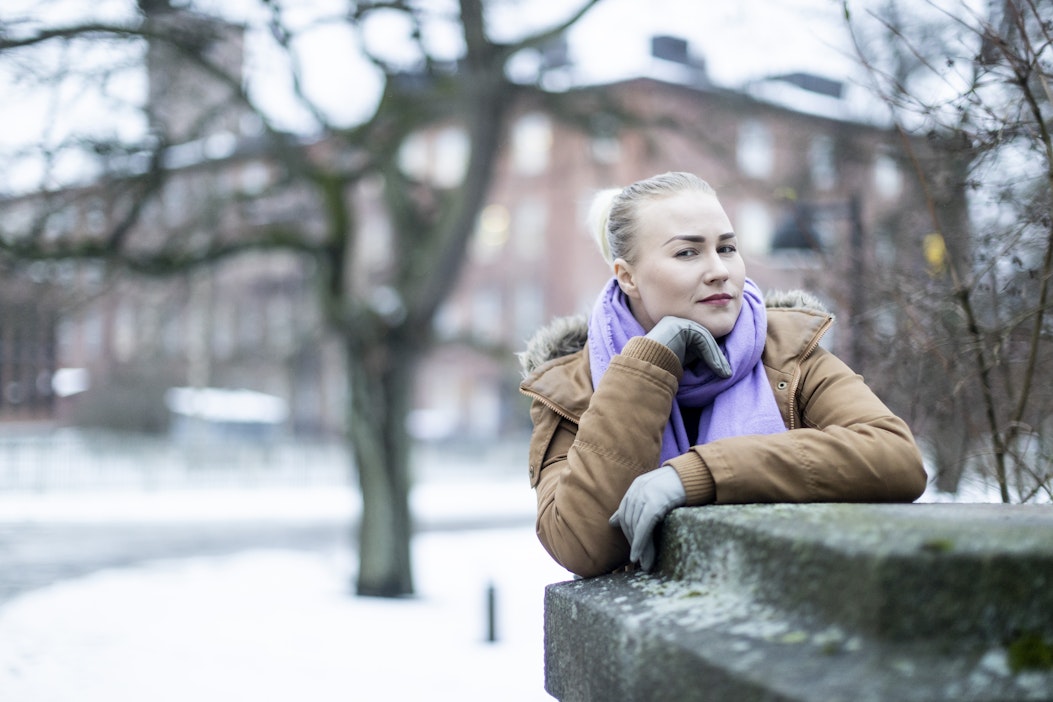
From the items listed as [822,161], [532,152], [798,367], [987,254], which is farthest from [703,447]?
[532,152]

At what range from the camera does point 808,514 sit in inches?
74.2

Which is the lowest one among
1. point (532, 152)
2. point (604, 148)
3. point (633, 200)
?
point (633, 200)

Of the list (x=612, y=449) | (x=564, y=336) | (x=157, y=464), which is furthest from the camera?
(x=157, y=464)

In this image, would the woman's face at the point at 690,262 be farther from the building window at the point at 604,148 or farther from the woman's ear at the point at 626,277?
the building window at the point at 604,148

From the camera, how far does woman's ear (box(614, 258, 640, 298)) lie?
2553 mm

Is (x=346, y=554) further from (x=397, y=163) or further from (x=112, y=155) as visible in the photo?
(x=112, y=155)

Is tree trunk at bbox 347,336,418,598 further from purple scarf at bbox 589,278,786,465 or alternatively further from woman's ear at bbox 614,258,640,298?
purple scarf at bbox 589,278,786,465

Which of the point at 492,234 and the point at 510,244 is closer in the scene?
the point at 510,244

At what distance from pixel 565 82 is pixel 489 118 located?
135cm

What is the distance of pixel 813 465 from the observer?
2.08 meters

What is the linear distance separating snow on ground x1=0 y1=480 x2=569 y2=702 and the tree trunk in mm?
444

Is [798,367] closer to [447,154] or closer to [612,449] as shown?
[612,449]

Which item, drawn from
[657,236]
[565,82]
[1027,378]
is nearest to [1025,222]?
[1027,378]

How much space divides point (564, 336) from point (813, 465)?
85 cm
